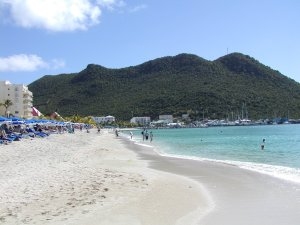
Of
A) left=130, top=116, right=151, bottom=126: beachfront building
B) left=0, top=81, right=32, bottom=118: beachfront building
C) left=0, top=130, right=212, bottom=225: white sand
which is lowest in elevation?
left=0, top=130, right=212, bottom=225: white sand

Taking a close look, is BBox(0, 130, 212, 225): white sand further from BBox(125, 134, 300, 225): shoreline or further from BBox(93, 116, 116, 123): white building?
BBox(93, 116, 116, 123): white building

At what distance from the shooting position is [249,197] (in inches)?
482

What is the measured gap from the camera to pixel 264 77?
7402 inches

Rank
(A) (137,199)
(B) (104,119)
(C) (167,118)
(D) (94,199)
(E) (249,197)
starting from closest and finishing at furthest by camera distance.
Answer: (D) (94,199) → (A) (137,199) → (E) (249,197) → (B) (104,119) → (C) (167,118)

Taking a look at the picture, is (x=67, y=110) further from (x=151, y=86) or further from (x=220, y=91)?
(x=220, y=91)

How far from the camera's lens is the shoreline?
9.30 m

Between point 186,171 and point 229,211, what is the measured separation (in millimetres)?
9674

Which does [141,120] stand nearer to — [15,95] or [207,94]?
[207,94]

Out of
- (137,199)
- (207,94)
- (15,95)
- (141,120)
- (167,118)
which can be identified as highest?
(207,94)

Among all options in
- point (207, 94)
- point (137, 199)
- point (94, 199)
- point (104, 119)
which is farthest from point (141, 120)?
point (94, 199)

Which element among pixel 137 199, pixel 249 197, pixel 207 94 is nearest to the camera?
pixel 137 199

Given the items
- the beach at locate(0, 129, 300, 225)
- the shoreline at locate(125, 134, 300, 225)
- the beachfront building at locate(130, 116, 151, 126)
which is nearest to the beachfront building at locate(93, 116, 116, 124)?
the beachfront building at locate(130, 116, 151, 126)

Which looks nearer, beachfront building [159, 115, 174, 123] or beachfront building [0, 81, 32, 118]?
beachfront building [0, 81, 32, 118]

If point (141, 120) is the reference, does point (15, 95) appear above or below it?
above
